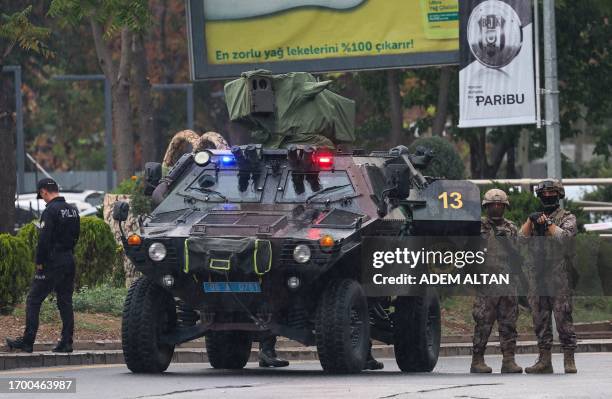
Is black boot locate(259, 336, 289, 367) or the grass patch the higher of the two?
the grass patch

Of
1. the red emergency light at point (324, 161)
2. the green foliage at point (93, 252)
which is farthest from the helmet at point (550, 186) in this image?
the green foliage at point (93, 252)

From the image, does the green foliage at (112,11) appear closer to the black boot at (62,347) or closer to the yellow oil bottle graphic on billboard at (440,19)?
the yellow oil bottle graphic on billboard at (440,19)

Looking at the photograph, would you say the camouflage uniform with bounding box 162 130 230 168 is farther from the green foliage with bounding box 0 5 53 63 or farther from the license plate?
the license plate

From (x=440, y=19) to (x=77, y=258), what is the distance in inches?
347

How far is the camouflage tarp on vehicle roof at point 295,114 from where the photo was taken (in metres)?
20.6

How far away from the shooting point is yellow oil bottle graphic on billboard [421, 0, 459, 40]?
1146 inches

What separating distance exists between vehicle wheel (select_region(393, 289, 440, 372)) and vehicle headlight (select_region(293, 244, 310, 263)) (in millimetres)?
2209

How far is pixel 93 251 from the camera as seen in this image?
23.5m

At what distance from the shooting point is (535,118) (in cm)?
2486

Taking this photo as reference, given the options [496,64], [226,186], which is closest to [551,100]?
[496,64]

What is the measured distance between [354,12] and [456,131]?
34.5 ft

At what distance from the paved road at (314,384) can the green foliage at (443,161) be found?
9.17 metres

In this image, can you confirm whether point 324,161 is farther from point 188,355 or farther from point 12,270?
point 12,270

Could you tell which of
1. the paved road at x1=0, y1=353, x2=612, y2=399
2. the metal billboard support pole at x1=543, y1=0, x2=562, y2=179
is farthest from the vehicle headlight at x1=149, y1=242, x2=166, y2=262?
the metal billboard support pole at x1=543, y1=0, x2=562, y2=179
